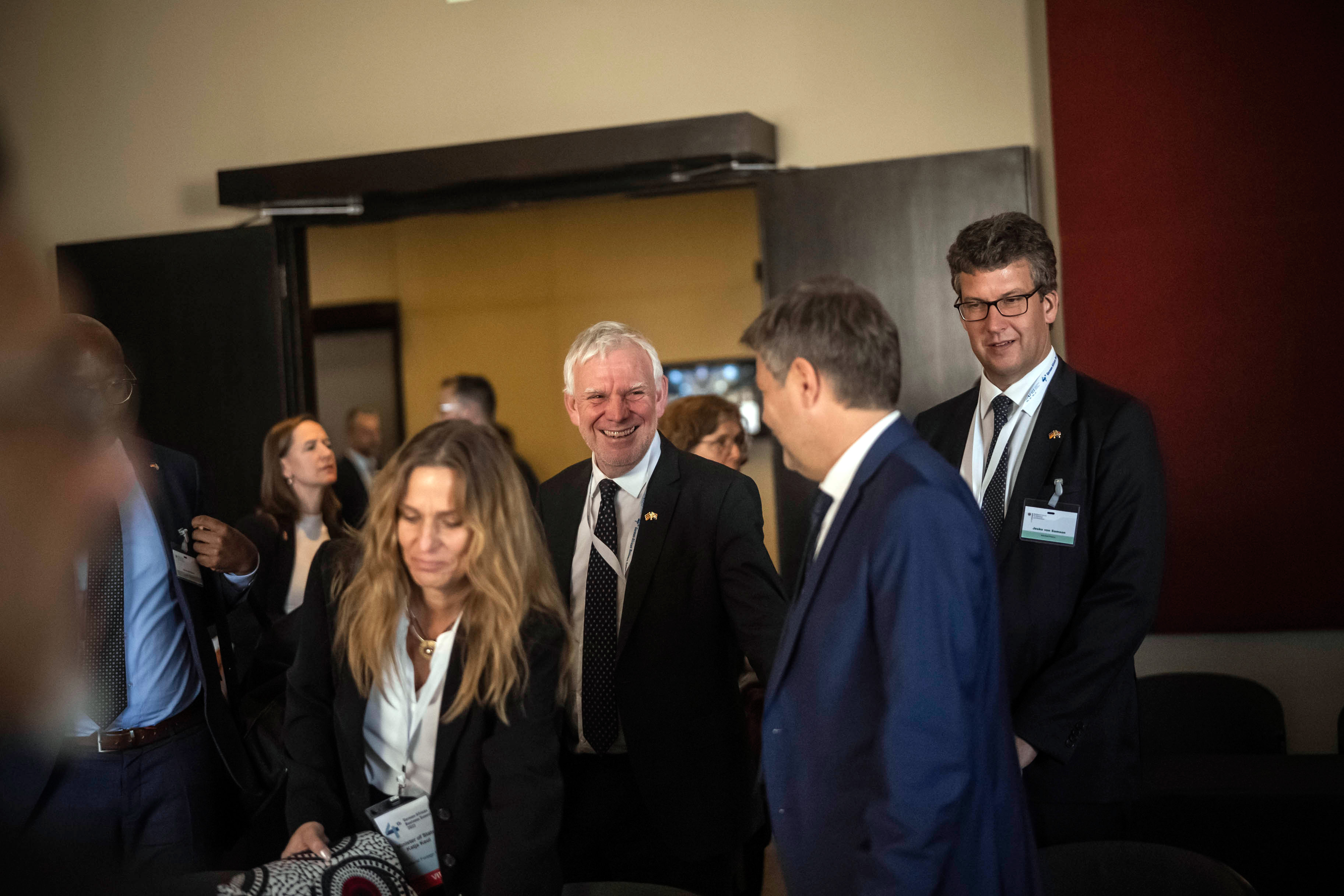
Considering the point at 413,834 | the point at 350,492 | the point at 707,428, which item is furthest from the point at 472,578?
the point at 350,492

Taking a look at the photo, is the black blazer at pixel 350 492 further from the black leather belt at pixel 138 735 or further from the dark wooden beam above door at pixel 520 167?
the black leather belt at pixel 138 735

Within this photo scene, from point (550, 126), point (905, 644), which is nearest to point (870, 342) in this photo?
point (905, 644)

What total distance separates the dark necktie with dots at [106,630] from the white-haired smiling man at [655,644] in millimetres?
1011

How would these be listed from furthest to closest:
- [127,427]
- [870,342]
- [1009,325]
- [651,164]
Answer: [651,164], [127,427], [1009,325], [870,342]

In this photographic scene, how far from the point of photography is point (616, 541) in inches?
97.3

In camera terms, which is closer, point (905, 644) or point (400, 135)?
point (905, 644)

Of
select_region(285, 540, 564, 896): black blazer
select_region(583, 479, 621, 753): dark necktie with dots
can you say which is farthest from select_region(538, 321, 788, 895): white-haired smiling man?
select_region(285, 540, 564, 896): black blazer

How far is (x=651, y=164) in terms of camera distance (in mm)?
4578

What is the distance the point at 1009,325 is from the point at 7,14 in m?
5.52

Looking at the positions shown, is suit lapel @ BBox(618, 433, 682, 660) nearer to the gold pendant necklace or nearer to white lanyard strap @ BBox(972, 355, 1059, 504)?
the gold pendant necklace

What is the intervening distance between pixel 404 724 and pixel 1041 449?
1402 mm

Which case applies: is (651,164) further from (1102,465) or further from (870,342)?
(870,342)

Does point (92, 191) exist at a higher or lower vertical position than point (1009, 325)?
higher

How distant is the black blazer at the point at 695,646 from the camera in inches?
90.2
